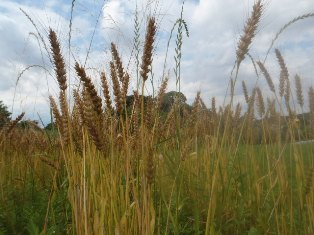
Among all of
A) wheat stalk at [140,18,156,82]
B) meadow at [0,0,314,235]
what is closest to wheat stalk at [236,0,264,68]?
meadow at [0,0,314,235]

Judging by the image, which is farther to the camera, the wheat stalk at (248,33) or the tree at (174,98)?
the tree at (174,98)

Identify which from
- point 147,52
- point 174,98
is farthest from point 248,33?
point 174,98

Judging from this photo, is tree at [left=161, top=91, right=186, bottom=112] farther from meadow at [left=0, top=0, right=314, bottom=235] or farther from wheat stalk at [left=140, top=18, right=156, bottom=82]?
wheat stalk at [left=140, top=18, right=156, bottom=82]

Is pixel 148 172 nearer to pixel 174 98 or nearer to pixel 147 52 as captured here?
pixel 147 52

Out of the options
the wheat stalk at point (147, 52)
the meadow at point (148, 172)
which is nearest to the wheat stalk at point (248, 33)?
the meadow at point (148, 172)

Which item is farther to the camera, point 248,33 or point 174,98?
point 174,98

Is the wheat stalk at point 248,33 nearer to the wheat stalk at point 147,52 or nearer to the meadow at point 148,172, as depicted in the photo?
the meadow at point 148,172

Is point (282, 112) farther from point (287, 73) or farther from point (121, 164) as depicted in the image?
point (121, 164)

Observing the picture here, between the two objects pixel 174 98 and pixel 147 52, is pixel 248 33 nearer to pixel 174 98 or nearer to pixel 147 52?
pixel 147 52

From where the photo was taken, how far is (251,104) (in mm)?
2559

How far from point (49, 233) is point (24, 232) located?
2.73 feet

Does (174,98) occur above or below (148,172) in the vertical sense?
above

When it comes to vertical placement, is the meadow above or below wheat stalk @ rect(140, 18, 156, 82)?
below

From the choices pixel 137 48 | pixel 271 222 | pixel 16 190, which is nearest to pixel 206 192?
pixel 271 222
